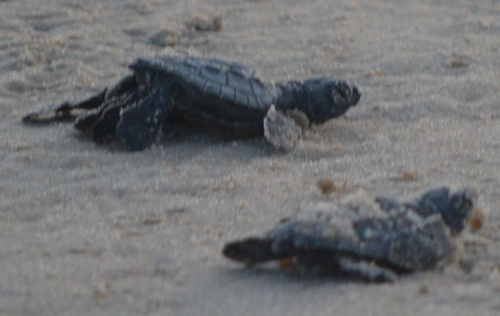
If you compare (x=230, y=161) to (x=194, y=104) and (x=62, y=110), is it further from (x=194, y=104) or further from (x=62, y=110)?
(x=62, y=110)

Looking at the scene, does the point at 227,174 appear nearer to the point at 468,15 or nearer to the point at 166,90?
the point at 166,90

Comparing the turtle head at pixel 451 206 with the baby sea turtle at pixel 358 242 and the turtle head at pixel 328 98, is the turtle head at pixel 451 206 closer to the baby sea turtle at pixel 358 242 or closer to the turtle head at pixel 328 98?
the baby sea turtle at pixel 358 242

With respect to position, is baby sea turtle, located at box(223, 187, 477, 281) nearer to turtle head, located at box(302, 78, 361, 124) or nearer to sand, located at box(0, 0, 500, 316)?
sand, located at box(0, 0, 500, 316)

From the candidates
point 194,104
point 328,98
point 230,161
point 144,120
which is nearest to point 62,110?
point 144,120

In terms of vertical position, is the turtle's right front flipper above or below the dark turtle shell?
below

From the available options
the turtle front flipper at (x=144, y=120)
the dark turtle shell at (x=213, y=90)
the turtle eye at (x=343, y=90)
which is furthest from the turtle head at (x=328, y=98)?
the turtle front flipper at (x=144, y=120)

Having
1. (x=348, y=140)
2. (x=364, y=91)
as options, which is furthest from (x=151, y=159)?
(x=364, y=91)

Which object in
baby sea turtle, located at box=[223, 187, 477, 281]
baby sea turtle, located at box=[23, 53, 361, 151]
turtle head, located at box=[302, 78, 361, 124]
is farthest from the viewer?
turtle head, located at box=[302, 78, 361, 124]

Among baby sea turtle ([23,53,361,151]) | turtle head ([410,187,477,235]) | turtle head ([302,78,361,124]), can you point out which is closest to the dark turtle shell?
baby sea turtle ([23,53,361,151])
